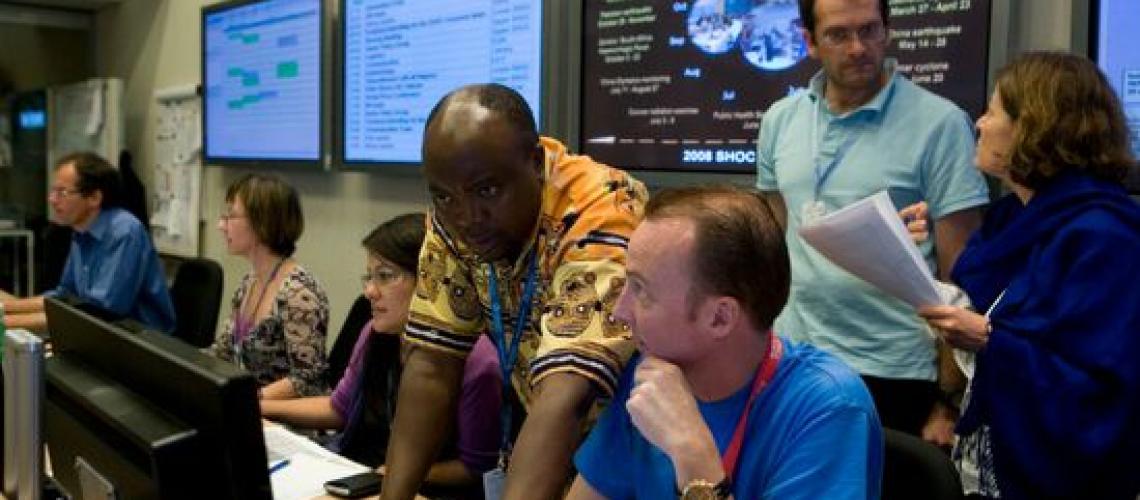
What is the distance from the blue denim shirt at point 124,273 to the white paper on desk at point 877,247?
264 centimetres

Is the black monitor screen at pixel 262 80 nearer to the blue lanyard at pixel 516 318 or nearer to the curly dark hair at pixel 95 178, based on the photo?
the curly dark hair at pixel 95 178

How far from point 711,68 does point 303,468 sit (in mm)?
1371

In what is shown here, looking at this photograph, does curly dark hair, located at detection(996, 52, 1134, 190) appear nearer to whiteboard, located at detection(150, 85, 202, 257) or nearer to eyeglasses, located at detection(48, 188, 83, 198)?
eyeglasses, located at detection(48, 188, 83, 198)

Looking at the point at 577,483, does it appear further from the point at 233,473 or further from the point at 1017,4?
the point at 1017,4

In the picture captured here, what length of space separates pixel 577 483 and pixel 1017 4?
4.46 feet

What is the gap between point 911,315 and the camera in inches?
74.4

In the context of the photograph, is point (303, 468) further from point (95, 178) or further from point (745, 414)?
point (95, 178)

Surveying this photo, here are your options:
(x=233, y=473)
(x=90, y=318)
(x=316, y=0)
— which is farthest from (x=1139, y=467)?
(x=316, y=0)

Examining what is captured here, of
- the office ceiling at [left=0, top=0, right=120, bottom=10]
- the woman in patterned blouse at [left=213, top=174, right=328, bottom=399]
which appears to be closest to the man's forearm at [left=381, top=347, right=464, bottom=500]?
the woman in patterned blouse at [left=213, top=174, right=328, bottom=399]

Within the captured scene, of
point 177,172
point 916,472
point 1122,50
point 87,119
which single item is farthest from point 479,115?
point 87,119

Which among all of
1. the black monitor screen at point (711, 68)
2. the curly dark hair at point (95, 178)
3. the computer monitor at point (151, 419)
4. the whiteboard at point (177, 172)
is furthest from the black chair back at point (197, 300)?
the computer monitor at point (151, 419)

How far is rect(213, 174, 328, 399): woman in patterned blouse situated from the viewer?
2.60 metres

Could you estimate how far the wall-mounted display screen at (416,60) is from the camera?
120 inches

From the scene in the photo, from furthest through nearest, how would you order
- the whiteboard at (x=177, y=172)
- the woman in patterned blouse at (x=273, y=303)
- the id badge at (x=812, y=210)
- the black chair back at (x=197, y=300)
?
1. the whiteboard at (x=177, y=172)
2. the black chair back at (x=197, y=300)
3. the woman in patterned blouse at (x=273, y=303)
4. the id badge at (x=812, y=210)
